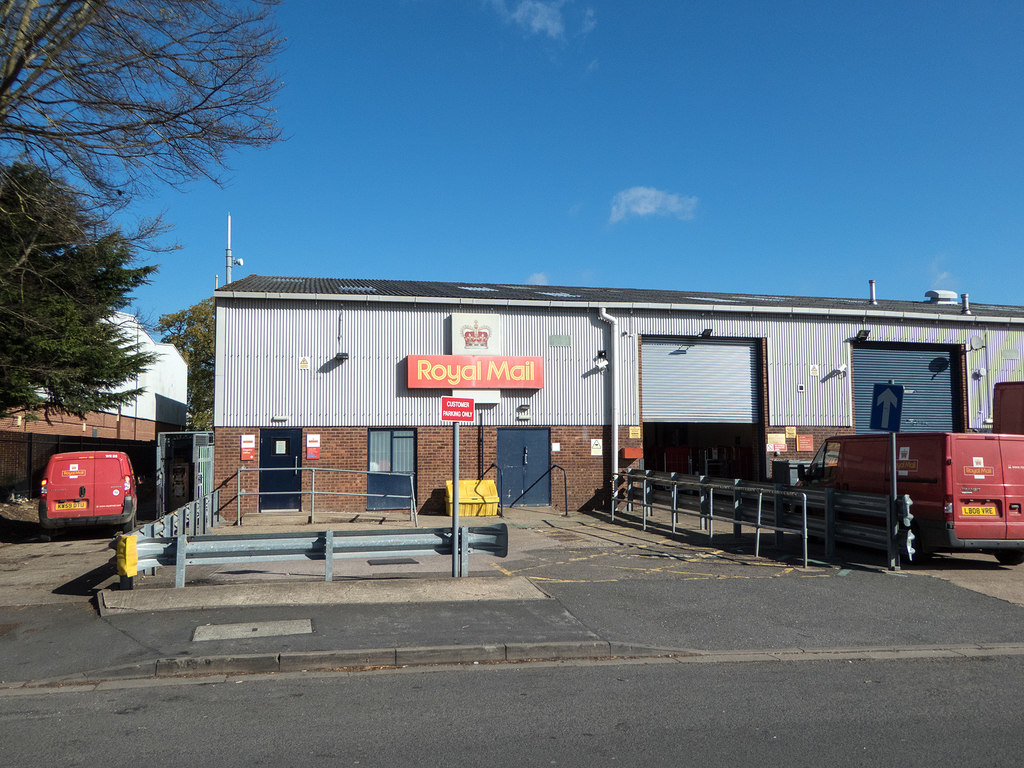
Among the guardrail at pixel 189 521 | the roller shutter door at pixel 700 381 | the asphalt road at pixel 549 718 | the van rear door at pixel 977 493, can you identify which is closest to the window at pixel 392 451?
the guardrail at pixel 189 521

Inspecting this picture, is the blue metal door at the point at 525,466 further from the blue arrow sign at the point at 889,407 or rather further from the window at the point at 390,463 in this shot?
the blue arrow sign at the point at 889,407

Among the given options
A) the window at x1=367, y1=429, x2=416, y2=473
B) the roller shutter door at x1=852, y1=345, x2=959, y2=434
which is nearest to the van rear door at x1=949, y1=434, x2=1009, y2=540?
the roller shutter door at x1=852, y1=345, x2=959, y2=434

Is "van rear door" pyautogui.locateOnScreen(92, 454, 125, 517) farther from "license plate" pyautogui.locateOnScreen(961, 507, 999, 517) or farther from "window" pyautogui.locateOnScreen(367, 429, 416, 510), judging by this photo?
"license plate" pyautogui.locateOnScreen(961, 507, 999, 517)

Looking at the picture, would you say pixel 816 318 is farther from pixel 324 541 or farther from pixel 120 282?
pixel 120 282

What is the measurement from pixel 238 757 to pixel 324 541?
5.24m

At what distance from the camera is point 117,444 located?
31312 millimetres

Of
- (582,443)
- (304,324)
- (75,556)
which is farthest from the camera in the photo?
(582,443)

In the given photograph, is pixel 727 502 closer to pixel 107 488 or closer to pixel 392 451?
pixel 392 451

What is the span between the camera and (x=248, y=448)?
765 inches

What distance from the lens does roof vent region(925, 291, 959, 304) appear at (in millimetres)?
31109

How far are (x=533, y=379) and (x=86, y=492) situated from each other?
1105 centimetres

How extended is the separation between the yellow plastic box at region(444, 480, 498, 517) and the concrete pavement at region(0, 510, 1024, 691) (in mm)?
6860

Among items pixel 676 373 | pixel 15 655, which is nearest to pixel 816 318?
pixel 676 373

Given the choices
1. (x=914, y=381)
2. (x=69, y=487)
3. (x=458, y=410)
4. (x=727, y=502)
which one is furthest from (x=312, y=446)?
(x=914, y=381)
